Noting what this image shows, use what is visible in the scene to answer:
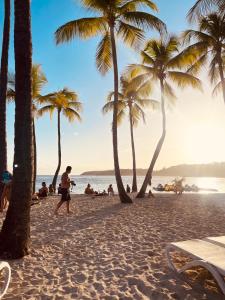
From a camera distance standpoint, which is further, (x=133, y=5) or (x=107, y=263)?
(x=133, y=5)

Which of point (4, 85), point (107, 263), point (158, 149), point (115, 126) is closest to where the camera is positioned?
point (107, 263)

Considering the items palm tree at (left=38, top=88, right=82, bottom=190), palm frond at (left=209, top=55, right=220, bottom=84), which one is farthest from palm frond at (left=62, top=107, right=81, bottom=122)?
palm frond at (left=209, top=55, right=220, bottom=84)

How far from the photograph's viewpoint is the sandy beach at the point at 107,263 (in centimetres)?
449

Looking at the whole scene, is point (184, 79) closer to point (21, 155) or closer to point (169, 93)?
point (169, 93)

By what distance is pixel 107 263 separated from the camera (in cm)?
583

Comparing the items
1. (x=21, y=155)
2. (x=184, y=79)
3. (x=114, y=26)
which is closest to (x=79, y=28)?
(x=114, y=26)

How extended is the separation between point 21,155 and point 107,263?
2699mm

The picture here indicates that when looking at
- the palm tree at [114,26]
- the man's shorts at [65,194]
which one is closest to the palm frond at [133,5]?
the palm tree at [114,26]

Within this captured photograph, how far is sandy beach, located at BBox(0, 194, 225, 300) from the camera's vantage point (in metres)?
4.49

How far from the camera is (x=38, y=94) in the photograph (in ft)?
81.5

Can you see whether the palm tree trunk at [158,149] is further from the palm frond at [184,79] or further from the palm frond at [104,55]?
the palm frond at [104,55]

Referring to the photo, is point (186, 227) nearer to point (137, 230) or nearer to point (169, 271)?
point (137, 230)

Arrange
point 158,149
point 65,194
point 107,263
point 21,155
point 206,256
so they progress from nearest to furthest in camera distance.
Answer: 1. point 206,256
2. point 107,263
3. point 21,155
4. point 65,194
5. point 158,149

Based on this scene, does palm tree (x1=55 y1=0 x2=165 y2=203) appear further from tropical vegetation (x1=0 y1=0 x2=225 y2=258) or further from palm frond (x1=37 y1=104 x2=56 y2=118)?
palm frond (x1=37 y1=104 x2=56 y2=118)
